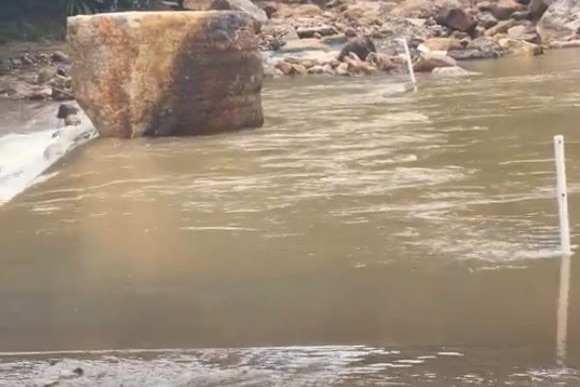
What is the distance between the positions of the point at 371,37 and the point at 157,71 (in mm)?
19698

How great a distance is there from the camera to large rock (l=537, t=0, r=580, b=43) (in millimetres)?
30375

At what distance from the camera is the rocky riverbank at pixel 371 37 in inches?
866

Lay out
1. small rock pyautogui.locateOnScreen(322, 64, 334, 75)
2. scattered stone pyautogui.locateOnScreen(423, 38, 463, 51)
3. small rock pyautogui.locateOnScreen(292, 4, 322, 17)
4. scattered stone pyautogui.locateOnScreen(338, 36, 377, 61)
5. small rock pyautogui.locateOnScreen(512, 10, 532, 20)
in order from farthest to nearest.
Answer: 1. small rock pyautogui.locateOnScreen(292, 4, 322, 17)
2. small rock pyautogui.locateOnScreen(512, 10, 532, 20)
3. scattered stone pyautogui.locateOnScreen(423, 38, 463, 51)
4. scattered stone pyautogui.locateOnScreen(338, 36, 377, 61)
5. small rock pyautogui.locateOnScreen(322, 64, 334, 75)

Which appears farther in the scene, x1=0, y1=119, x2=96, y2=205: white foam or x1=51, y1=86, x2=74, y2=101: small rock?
x1=51, y1=86, x2=74, y2=101: small rock

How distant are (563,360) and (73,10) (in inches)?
1144

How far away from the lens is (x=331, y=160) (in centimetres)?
920

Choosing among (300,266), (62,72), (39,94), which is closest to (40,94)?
(39,94)

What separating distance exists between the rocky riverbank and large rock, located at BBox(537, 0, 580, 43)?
1.1 inches

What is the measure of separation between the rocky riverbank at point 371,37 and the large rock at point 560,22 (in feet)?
0.09

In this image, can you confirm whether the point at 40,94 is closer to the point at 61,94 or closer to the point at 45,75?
the point at 61,94

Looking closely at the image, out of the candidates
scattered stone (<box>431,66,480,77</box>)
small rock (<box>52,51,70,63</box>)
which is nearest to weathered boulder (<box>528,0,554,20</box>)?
scattered stone (<box>431,66,480,77</box>)

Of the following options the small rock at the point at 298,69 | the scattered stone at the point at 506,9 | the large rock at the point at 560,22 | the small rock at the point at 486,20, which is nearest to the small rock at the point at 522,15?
the scattered stone at the point at 506,9

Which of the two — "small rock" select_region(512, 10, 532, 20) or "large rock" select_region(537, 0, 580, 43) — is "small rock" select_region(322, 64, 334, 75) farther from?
"small rock" select_region(512, 10, 532, 20)

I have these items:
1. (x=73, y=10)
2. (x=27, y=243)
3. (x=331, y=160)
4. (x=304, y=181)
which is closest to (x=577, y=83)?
(x=331, y=160)
